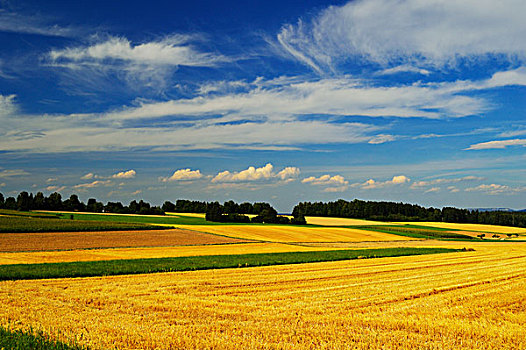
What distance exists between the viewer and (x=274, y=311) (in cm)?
1377

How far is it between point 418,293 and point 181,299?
885cm

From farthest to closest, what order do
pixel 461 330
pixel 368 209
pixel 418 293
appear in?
pixel 368 209 → pixel 418 293 → pixel 461 330

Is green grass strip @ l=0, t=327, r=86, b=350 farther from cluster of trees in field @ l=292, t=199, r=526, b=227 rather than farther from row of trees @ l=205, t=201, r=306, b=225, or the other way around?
cluster of trees in field @ l=292, t=199, r=526, b=227

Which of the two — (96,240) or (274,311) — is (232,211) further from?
(274,311)

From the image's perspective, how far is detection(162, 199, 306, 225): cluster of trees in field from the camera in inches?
3836

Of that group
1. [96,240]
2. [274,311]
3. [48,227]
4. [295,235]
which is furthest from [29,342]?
[295,235]

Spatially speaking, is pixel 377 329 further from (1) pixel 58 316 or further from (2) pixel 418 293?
(1) pixel 58 316

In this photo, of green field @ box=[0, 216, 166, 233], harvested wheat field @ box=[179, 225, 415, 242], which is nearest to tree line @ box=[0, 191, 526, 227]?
harvested wheat field @ box=[179, 225, 415, 242]

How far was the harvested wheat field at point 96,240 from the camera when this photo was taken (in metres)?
41.3

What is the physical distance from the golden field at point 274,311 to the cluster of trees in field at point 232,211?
7561cm

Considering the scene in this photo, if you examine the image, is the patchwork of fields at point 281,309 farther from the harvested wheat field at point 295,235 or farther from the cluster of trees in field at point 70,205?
the cluster of trees in field at point 70,205

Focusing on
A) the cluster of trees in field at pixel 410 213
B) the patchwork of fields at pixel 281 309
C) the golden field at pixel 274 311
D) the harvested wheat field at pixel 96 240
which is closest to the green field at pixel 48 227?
the harvested wheat field at pixel 96 240

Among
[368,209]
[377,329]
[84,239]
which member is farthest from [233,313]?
[368,209]

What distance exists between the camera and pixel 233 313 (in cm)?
1345
